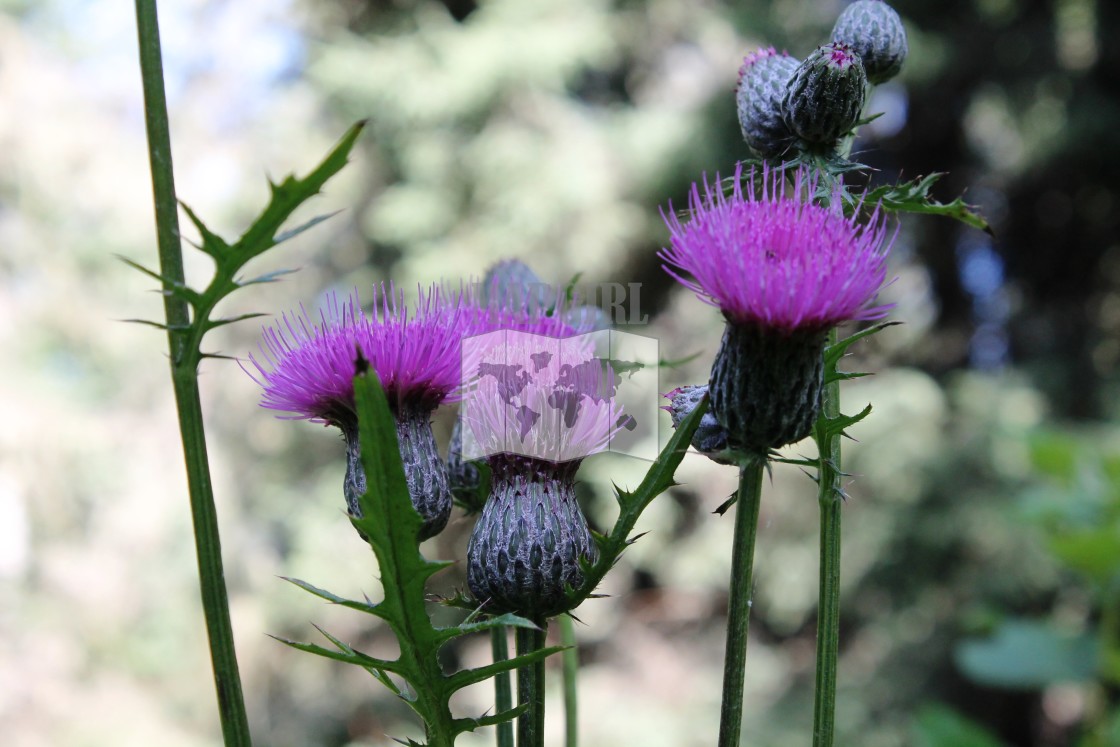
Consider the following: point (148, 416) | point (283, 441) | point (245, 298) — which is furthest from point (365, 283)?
point (148, 416)

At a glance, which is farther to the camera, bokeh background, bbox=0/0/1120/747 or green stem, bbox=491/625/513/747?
bokeh background, bbox=0/0/1120/747

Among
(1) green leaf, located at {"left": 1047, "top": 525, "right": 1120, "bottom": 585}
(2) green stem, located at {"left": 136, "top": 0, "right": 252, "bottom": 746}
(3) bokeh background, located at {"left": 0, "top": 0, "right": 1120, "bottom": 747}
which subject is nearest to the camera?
(2) green stem, located at {"left": 136, "top": 0, "right": 252, "bottom": 746}

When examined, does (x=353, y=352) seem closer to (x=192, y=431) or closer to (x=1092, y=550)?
(x=192, y=431)

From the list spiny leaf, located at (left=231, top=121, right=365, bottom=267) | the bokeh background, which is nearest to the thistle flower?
spiny leaf, located at (left=231, top=121, right=365, bottom=267)

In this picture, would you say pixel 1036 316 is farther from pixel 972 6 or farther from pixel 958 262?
pixel 972 6

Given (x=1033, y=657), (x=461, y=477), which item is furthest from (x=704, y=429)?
(x=1033, y=657)

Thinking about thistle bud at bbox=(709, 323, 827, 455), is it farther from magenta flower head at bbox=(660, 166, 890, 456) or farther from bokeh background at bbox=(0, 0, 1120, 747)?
bokeh background at bbox=(0, 0, 1120, 747)

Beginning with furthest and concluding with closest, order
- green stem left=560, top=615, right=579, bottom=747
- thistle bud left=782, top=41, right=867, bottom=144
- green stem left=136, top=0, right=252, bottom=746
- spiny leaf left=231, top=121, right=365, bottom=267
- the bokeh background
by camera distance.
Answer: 1. the bokeh background
2. green stem left=560, top=615, right=579, bottom=747
3. thistle bud left=782, top=41, right=867, bottom=144
4. green stem left=136, top=0, right=252, bottom=746
5. spiny leaf left=231, top=121, right=365, bottom=267

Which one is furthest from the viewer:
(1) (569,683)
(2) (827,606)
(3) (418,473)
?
(1) (569,683)
